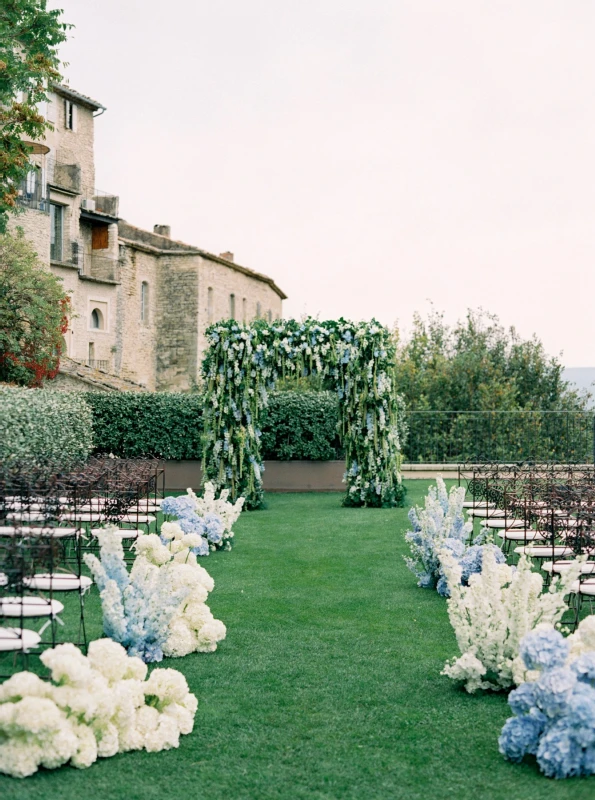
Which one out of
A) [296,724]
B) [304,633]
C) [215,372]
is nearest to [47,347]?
[215,372]

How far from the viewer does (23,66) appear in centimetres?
1662

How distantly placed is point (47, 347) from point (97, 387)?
2.77 metres

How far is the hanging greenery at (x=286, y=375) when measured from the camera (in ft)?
50.2

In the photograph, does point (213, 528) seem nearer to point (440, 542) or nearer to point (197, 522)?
→ point (197, 522)

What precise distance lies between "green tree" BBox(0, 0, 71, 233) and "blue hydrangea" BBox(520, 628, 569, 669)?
15124 millimetres

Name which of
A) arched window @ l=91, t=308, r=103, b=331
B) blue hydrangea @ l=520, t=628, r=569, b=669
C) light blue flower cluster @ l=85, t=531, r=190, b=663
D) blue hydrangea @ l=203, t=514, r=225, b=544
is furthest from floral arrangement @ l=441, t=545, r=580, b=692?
arched window @ l=91, t=308, r=103, b=331

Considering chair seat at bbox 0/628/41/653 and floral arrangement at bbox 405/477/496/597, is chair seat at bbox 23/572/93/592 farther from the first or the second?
floral arrangement at bbox 405/477/496/597

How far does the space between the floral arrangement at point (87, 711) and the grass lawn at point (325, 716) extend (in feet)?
0.26

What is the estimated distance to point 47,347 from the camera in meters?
28.6

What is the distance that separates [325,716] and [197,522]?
5777mm

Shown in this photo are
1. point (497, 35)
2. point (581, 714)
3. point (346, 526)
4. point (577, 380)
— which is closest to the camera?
point (581, 714)

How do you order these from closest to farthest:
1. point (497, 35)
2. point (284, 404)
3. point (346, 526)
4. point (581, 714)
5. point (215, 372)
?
point (581, 714)
point (497, 35)
point (346, 526)
point (215, 372)
point (284, 404)

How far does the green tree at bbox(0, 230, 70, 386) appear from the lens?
27.3 meters

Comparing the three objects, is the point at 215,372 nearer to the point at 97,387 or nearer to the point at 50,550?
the point at 50,550
